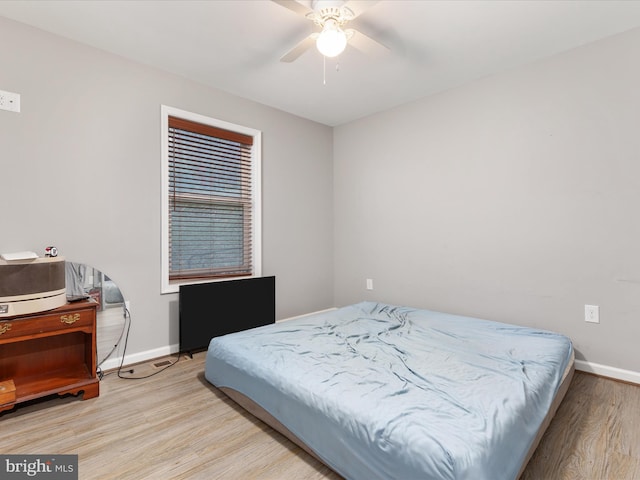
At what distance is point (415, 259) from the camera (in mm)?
3480

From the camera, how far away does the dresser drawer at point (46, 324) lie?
6.12ft

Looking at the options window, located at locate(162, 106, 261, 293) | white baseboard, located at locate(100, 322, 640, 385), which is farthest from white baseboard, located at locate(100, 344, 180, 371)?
window, located at locate(162, 106, 261, 293)

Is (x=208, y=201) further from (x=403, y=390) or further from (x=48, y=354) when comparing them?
(x=403, y=390)

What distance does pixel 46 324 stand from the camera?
6.51ft

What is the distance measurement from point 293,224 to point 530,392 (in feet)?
9.01

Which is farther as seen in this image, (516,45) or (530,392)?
(516,45)

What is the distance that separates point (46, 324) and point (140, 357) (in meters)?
0.87

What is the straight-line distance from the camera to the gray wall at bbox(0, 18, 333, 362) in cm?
219

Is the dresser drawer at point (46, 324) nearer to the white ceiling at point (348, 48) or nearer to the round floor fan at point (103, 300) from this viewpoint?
the round floor fan at point (103, 300)

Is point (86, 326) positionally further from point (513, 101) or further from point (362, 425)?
point (513, 101)

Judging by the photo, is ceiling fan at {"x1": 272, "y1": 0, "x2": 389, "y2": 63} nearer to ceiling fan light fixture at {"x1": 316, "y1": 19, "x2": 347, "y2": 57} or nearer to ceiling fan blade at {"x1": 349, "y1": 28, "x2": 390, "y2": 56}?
ceiling fan light fixture at {"x1": 316, "y1": 19, "x2": 347, "y2": 57}

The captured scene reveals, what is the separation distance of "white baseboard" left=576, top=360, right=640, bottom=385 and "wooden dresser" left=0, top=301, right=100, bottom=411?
343 centimetres

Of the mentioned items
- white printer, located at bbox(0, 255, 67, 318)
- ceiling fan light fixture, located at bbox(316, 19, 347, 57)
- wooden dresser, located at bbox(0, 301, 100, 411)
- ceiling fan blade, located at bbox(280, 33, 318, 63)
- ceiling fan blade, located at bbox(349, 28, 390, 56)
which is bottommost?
wooden dresser, located at bbox(0, 301, 100, 411)

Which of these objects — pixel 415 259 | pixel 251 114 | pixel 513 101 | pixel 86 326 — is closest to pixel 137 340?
pixel 86 326
